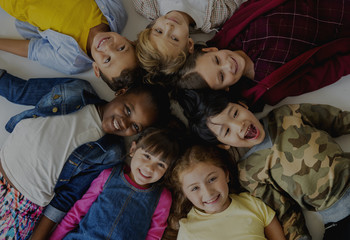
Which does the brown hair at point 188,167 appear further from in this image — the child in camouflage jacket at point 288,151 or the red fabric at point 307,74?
the red fabric at point 307,74

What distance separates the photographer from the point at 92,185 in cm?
117

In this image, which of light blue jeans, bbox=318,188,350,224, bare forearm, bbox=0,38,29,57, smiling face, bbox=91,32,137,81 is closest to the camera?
light blue jeans, bbox=318,188,350,224

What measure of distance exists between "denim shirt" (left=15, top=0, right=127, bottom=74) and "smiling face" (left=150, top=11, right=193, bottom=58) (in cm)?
22

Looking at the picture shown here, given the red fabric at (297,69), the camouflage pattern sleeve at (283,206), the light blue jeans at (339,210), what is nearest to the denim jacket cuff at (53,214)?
the camouflage pattern sleeve at (283,206)

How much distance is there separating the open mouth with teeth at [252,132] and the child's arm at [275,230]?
329 mm

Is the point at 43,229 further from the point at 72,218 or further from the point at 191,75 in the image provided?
the point at 191,75

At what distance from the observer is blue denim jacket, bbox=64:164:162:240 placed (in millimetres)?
1083

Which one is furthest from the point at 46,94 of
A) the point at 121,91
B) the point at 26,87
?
the point at 121,91

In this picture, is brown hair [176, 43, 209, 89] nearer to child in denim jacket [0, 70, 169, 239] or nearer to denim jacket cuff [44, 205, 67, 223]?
child in denim jacket [0, 70, 169, 239]

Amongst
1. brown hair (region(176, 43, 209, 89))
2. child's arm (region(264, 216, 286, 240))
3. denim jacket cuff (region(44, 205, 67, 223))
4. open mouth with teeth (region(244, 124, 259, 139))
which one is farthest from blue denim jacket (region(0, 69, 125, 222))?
child's arm (region(264, 216, 286, 240))

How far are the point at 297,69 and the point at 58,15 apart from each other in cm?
97

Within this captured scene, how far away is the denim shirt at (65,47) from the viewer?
1.17 m

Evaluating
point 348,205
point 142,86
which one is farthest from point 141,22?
point 348,205

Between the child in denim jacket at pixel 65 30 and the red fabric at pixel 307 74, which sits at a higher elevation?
the child in denim jacket at pixel 65 30
